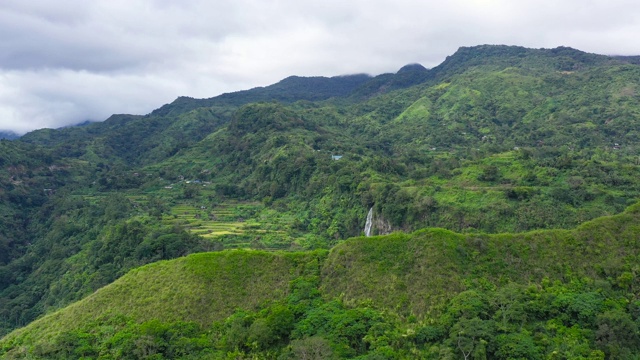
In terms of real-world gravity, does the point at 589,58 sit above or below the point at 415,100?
above

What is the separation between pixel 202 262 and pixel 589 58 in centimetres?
19692

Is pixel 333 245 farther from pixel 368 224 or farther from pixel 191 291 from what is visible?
pixel 191 291

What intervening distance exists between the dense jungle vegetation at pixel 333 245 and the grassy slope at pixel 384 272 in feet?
0.38

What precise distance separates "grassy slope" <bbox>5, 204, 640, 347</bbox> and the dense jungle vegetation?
0.12m

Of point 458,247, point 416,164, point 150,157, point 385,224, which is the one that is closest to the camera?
point 458,247

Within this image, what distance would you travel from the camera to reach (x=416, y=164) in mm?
77625

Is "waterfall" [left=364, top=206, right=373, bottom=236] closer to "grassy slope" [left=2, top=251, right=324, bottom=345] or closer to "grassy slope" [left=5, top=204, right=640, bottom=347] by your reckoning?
"grassy slope" [left=5, top=204, right=640, bottom=347]

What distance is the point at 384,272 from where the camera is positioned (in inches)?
1070

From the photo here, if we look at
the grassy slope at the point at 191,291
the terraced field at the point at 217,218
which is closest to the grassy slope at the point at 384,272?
the grassy slope at the point at 191,291

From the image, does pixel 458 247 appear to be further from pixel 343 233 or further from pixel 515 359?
pixel 343 233

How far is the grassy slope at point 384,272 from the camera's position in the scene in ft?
84.7

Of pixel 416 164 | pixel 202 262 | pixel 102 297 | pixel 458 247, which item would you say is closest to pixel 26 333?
pixel 102 297

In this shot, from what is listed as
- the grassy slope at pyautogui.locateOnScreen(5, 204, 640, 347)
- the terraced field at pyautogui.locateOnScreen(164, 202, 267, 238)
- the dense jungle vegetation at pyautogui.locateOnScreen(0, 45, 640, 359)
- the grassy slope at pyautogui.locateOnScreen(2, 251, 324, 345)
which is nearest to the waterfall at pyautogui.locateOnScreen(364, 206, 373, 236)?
the dense jungle vegetation at pyautogui.locateOnScreen(0, 45, 640, 359)

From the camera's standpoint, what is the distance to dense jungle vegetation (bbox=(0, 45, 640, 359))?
2302 centimetres
